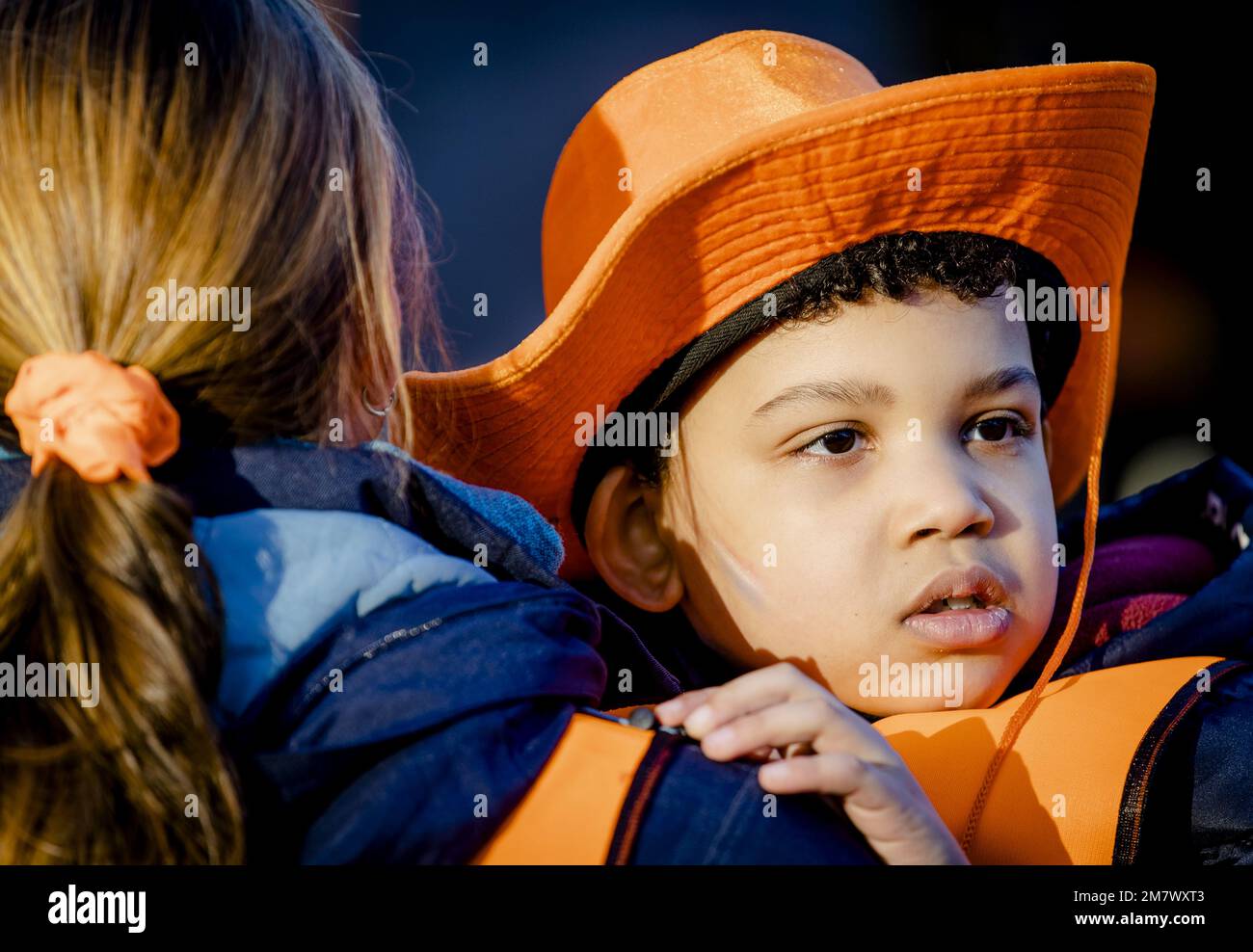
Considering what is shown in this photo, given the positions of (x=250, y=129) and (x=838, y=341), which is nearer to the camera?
(x=250, y=129)

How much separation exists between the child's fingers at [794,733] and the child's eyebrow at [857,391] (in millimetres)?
466

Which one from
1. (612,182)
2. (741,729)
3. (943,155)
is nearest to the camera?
(741,729)

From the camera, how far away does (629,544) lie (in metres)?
1.64

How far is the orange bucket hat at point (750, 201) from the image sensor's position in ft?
4.22

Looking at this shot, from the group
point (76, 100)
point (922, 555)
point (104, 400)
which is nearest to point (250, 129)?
point (76, 100)

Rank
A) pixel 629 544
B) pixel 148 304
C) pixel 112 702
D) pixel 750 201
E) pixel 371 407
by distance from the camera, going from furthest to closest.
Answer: pixel 629 544 → pixel 750 201 → pixel 371 407 → pixel 148 304 → pixel 112 702

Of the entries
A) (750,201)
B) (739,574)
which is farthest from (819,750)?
(750,201)

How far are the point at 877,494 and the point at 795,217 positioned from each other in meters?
0.33

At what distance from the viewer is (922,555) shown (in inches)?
53.4

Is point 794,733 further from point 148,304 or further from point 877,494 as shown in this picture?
point 148,304

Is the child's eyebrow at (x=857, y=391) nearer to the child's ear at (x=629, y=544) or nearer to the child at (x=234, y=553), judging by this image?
the child's ear at (x=629, y=544)

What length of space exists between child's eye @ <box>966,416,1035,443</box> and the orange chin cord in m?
0.11

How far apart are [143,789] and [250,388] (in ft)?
1.14
